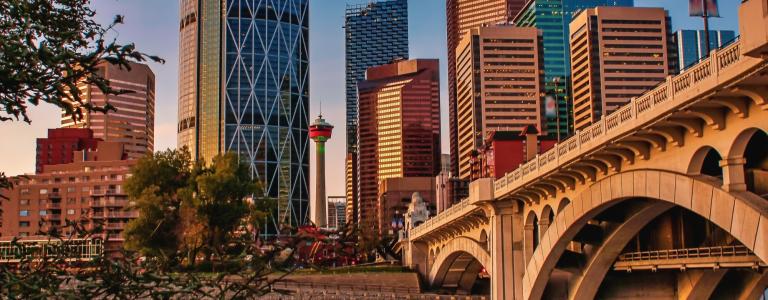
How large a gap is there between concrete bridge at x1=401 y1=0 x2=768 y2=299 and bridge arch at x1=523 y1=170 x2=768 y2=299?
5 cm

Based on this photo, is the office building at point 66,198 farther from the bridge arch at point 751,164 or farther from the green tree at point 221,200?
the bridge arch at point 751,164

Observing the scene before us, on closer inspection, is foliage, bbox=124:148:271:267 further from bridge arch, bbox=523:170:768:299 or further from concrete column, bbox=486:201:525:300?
bridge arch, bbox=523:170:768:299

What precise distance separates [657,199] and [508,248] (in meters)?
18.8

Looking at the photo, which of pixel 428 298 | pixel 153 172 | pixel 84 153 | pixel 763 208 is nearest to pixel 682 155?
pixel 763 208

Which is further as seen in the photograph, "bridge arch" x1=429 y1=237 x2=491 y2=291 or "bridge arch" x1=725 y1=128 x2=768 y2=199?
"bridge arch" x1=429 y1=237 x2=491 y2=291

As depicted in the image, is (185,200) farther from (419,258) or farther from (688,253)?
(688,253)

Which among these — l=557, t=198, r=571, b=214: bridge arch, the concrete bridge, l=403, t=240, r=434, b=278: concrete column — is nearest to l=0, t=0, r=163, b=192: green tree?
the concrete bridge

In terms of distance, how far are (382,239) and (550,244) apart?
115704 mm

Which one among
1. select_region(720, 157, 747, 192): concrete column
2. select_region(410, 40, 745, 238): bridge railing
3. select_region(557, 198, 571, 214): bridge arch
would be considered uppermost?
select_region(410, 40, 745, 238): bridge railing

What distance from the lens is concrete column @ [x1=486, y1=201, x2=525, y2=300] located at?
52.2 m

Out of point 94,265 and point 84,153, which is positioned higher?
point 84,153

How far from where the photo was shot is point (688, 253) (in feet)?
124

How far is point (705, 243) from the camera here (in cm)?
3819

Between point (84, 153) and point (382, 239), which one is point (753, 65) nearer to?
point (382, 239)
